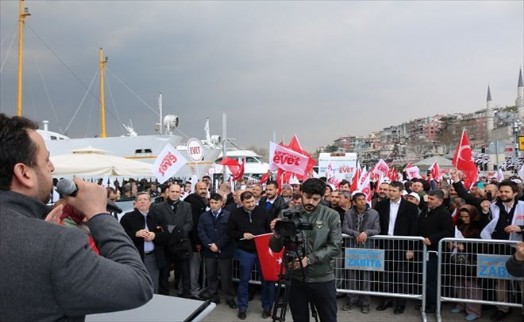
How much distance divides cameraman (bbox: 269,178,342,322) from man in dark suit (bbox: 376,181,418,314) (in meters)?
2.54

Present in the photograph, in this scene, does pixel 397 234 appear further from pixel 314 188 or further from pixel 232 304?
pixel 314 188

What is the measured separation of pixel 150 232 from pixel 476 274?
4843mm

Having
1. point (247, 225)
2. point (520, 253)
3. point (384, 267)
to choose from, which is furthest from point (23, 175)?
point (384, 267)

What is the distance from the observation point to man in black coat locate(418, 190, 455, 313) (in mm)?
6328

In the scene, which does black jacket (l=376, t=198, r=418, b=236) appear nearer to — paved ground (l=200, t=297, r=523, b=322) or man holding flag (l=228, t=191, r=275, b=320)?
paved ground (l=200, t=297, r=523, b=322)

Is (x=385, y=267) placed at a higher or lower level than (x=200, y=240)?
lower

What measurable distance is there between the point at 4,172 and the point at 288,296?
11.5ft

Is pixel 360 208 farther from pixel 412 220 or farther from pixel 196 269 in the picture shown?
pixel 196 269

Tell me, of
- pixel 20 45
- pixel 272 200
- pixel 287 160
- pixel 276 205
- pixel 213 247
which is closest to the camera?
pixel 213 247

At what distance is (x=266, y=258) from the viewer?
6.23 m

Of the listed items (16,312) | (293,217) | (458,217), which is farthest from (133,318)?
(458,217)

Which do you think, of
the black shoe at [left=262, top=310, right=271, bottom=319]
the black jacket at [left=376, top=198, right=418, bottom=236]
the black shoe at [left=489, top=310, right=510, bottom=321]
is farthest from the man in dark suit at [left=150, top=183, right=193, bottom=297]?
the black shoe at [left=489, top=310, right=510, bottom=321]

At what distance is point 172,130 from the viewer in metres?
31.6

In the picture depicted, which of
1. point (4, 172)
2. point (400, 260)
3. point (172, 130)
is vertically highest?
point (172, 130)
